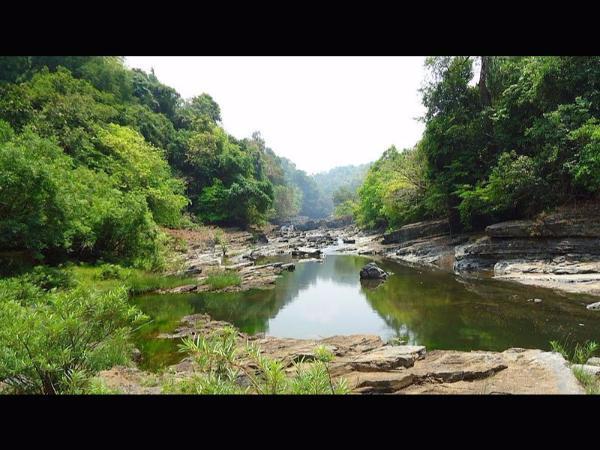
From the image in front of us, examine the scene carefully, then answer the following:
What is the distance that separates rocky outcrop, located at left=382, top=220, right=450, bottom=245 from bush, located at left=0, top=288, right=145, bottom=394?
86.8ft

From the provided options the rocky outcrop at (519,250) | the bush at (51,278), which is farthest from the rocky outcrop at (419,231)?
the bush at (51,278)

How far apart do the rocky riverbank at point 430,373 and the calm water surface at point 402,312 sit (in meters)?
1.92

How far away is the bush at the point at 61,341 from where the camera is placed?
4.27 metres

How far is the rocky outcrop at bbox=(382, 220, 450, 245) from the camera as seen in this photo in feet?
92.2

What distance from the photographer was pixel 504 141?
21.3 metres

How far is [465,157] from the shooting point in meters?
23.8

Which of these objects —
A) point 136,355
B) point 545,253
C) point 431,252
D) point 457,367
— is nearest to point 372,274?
point 431,252

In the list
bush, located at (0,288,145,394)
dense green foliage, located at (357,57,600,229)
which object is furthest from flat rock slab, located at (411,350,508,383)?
dense green foliage, located at (357,57,600,229)

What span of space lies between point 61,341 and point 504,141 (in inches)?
930

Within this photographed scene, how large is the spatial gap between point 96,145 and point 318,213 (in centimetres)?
11221

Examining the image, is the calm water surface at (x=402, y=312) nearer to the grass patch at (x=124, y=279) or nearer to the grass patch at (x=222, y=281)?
the grass patch at (x=124, y=279)
